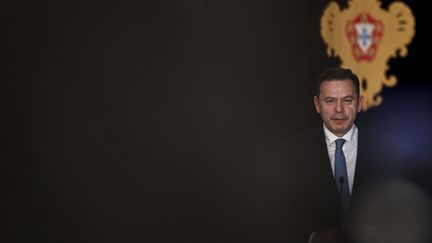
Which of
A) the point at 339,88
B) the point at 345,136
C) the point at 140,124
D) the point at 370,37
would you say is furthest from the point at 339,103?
the point at 370,37

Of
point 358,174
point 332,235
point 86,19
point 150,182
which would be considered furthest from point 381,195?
point 86,19

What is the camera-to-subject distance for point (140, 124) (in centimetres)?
288

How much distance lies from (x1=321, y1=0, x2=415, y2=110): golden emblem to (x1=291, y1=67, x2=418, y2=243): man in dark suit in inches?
72.0

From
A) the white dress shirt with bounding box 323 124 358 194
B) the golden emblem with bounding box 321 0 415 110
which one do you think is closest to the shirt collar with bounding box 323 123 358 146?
the white dress shirt with bounding box 323 124 358 194

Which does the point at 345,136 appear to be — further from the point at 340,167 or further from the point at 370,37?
the point at 370,37

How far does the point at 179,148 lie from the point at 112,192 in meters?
0.35

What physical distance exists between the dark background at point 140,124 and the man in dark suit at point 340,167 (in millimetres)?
79

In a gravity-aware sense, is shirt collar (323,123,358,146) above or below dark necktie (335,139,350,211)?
above

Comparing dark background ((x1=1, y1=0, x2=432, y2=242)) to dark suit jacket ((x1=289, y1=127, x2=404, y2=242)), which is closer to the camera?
dark suit jacket ((x1=289, y1=127, x2=404, y2=242))

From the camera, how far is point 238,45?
3.43m

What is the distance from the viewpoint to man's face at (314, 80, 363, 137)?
7.04 feet

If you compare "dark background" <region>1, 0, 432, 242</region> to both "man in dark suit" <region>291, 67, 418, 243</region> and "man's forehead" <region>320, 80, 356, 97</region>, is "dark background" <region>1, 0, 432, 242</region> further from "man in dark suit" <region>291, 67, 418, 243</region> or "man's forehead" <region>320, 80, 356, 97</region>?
"man's forehead" <region>320, 80, 356, 97</region>

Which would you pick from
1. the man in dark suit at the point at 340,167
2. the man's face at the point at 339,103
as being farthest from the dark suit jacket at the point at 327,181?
the man's face at the point at 339,103

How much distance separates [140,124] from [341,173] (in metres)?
0.92
